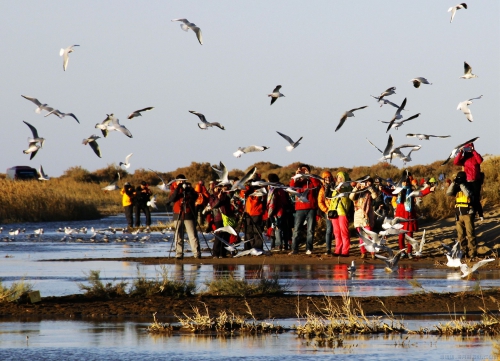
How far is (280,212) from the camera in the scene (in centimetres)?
2489

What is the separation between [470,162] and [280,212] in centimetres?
556

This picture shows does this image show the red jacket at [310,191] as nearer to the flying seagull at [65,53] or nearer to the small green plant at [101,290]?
the flying seagull at [65,53]

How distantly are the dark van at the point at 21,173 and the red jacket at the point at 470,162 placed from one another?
63148 mm

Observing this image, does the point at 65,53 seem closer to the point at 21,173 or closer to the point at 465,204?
the point at 465,204

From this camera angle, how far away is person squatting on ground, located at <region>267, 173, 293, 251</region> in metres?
24.2

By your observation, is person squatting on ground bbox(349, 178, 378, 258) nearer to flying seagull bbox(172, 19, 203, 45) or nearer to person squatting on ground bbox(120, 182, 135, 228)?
flying seagull bbox(172, 19, 203, 45)

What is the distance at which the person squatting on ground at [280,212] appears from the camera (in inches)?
953

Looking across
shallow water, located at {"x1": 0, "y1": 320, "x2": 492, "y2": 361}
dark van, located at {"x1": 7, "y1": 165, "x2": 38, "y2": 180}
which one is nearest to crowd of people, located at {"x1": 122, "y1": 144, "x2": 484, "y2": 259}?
shallow water, located at {"x1": 0, "y1": 320, "x2": 492, "y2": 361}

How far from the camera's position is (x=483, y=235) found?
2400 centimetres

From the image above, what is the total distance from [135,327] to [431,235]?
1562cm

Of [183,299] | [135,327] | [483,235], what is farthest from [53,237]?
[135,327]

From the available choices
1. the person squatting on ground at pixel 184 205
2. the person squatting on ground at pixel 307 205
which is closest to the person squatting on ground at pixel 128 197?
the person squatting on ground at pixel 184 205

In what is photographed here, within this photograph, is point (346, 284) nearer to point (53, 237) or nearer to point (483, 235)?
point (483, 235)

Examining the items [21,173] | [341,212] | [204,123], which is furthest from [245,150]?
[21,173]
